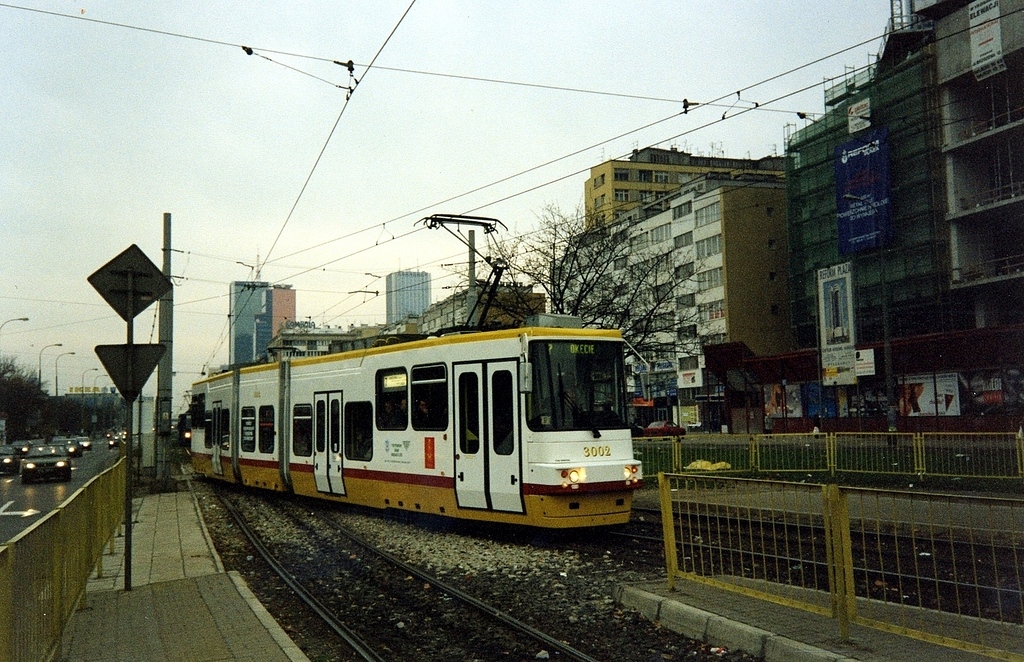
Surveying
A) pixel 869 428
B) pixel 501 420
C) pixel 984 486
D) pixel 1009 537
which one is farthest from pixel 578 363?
pixel 869 428

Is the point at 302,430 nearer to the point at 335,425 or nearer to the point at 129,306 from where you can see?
the point at 335,425

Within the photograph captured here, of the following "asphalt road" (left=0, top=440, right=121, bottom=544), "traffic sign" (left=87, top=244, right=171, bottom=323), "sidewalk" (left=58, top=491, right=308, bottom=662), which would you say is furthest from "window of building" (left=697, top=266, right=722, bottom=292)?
"traffic sign" (left=87, top=244, right=171, bottom=323)

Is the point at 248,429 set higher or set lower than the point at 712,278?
lower

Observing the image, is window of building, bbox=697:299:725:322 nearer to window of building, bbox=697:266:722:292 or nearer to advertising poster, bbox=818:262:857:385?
window of building, bbox=697:266:722:292

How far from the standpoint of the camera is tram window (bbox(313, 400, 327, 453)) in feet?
53.6

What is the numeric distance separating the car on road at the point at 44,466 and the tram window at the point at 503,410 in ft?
86.6

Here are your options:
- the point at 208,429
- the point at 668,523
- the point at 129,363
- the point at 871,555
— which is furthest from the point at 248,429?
the point at 871,555

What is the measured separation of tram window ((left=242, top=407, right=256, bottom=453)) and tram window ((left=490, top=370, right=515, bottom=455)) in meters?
10.3

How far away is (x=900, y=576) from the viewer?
5809 mm

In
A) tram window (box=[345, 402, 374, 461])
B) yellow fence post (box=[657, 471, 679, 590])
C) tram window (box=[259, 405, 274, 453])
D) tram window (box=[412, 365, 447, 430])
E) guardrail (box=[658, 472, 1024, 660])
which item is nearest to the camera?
guardrail (box=[658, 472, 1024, 660])

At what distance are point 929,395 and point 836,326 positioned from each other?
5467 mm

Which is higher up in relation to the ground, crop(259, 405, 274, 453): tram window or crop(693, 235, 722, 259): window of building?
crop(693, 235, 722, 259): window of building

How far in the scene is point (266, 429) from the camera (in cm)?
1938

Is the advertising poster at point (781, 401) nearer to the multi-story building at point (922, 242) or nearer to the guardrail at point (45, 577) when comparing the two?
the multi-story building at point (922, 242)
